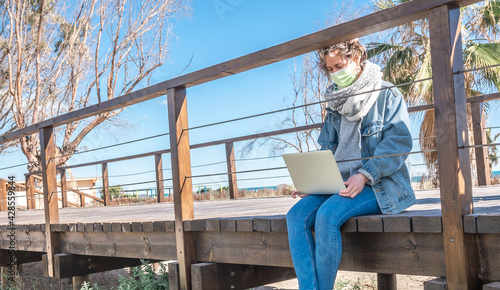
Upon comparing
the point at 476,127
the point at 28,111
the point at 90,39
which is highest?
the point at 90,39

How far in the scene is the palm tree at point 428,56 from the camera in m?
8.78

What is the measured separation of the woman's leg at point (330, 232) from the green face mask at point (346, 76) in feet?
1.66

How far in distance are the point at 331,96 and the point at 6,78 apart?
45.4 ft

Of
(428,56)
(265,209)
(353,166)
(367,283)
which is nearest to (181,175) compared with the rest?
(265,209)

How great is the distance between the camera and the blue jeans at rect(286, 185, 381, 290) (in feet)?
6.76

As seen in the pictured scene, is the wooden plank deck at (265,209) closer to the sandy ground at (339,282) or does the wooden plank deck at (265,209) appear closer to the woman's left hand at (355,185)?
the woman's left hand at (355,185)

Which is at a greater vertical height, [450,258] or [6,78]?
[6,78]

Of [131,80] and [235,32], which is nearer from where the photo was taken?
[131,80]

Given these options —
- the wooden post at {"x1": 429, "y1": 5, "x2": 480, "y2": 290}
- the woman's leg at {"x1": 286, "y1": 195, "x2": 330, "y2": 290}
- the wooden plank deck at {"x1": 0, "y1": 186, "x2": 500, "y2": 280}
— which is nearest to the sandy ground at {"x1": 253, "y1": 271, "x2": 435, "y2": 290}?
the wooden plank deck at {"x1": 0, "y1": 186, "x2": 500, "y2": 280}

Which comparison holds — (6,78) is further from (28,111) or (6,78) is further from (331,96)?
(331,96)

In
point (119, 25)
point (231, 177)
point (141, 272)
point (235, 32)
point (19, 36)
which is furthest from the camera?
point (235, 32)

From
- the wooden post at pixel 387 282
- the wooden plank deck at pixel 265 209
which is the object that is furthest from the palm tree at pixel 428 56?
the wooden post at pixel 387 282

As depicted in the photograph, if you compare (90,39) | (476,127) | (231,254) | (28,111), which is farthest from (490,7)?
(28,111)

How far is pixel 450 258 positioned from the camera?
1.89 meters
